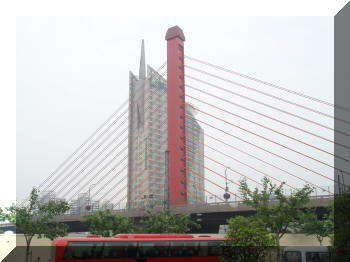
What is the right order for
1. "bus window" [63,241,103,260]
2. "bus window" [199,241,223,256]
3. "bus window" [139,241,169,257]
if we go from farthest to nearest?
"bus window" [199,241,223,256], "bus window" [139,241,169,257], "bus window" [63,241,103,260]

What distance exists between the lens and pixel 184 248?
2488 cm

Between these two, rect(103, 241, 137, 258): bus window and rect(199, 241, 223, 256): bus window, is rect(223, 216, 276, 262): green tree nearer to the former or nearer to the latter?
rect(199, 241, 223, 256): bus window

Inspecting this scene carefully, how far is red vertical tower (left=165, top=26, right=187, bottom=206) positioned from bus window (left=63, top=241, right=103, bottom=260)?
2539 centimetres

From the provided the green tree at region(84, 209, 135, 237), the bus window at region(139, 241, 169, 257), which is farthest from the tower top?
the bus window at region(139, 241, 169, 257)

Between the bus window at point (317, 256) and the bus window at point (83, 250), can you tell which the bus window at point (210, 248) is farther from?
the bus window at point (317, 256)

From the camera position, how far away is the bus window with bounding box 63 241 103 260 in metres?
21.2

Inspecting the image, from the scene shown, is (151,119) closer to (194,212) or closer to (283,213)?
(194,212)

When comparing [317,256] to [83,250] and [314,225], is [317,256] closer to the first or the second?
[314,225]

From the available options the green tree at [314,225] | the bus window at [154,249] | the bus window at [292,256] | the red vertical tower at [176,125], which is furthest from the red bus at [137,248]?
the red vertical tower at [176,125]

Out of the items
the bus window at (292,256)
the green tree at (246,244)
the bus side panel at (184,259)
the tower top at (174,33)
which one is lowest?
the bus window at (292,256)

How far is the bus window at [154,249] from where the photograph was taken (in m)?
23.6

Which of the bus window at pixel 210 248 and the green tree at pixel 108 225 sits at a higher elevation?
the bus window at pixel 210 248

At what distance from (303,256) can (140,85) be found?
127 m

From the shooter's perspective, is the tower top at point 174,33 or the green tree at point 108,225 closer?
the green tree at point 108,225
